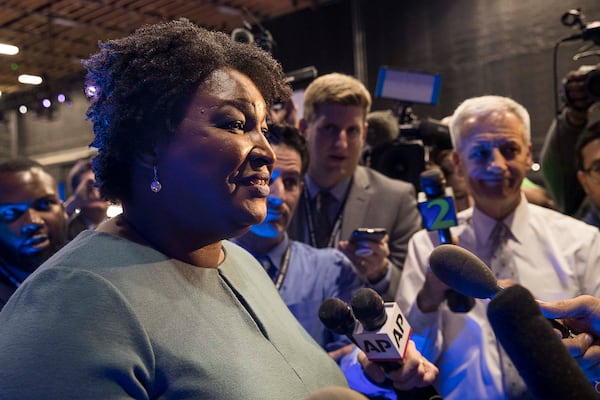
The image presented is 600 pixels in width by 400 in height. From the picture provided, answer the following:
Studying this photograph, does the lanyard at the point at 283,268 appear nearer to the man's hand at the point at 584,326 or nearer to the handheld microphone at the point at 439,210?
the handheld microphone at the point at 439,210

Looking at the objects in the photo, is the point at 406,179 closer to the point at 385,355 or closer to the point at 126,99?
the point at 385,355

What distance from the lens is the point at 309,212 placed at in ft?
9.01

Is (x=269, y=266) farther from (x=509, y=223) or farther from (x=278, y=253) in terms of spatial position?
(x=509, y=223)

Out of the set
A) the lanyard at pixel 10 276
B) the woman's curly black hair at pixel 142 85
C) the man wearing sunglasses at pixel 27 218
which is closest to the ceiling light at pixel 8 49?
the man wearing sunglasses at pixel 27 218

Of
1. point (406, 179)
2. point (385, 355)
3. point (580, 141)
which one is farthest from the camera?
point (406, 179)

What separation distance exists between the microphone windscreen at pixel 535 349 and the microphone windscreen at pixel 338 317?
698 millimetres

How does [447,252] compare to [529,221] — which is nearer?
[447,252]

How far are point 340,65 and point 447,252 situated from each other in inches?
266

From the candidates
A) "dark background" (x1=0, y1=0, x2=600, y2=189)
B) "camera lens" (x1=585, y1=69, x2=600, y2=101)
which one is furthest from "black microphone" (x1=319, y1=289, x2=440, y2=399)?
"dark background" (x1=0, y1=0, x2=600, y2=189)

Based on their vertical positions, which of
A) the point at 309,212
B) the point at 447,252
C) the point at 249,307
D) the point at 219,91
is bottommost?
the point at 309,212

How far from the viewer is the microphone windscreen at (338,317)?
1.42m

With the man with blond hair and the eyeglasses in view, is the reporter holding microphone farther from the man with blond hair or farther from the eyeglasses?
the eyeglasses

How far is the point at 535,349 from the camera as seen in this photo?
698mm

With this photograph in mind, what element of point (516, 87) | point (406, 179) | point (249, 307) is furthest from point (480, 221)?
point (516, 87)
